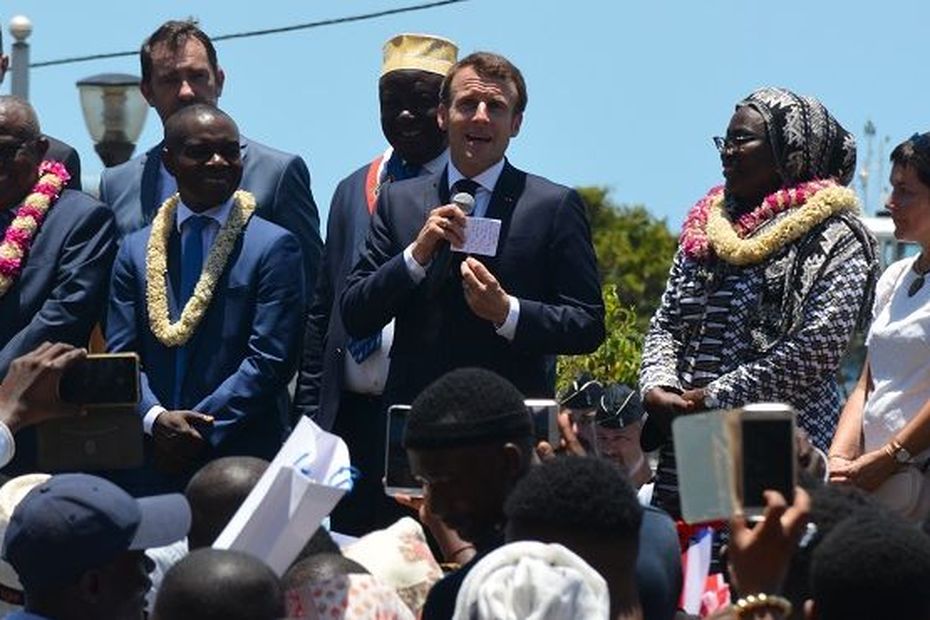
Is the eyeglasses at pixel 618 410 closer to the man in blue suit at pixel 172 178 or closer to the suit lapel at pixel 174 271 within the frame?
the man in blue suit at pixel 172 178

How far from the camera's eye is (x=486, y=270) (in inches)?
330

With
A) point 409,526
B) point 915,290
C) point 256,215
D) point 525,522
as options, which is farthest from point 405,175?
point 525,522

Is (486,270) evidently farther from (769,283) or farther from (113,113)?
(113,113)

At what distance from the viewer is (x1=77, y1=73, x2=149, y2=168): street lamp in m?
17.2

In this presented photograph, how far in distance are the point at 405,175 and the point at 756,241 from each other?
1751mm

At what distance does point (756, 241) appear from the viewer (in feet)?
27.3

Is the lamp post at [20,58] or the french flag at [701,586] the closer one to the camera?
the french flag at [701,586]

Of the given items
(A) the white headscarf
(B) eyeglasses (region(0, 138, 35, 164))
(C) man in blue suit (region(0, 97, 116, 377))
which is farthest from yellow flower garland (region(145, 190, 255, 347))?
(A) the white headscarf

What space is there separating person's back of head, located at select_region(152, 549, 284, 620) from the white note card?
307 cm

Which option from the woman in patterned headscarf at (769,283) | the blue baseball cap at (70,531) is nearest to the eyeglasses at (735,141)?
the woman in patterned headscarf at (769,283)

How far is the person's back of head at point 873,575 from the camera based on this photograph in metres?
4.81

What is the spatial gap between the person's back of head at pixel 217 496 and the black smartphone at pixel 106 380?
1.37 meters

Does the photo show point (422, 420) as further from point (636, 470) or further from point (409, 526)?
point (636, 470)

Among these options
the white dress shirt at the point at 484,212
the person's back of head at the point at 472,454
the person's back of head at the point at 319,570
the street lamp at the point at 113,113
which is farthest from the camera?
the street lamp at the point at 113,113
